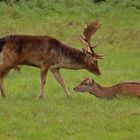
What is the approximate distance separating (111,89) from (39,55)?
1802 millimetres

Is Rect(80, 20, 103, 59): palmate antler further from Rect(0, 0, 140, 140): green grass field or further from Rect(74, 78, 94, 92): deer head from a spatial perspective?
Rect(0, 0, 140, 140): green grass field

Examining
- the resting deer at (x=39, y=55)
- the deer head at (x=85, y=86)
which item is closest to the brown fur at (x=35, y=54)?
the resting deer at (x=39, y=55)

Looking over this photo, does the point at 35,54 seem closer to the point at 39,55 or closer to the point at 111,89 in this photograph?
the point at 39,55

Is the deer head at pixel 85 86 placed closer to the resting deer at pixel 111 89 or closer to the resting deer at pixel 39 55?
the resting deer at pixel 111 89

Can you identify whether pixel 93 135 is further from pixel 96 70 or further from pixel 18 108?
pixel 96 70

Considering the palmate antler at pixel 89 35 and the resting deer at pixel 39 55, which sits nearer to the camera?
the resting deer at pixel 39 55

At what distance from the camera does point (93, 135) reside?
1114 cm

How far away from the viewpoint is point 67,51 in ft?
51.2

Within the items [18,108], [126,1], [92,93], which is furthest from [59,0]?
[18,108]

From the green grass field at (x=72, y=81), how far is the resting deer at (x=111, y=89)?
0.25 meters

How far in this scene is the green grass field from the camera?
11.4 metres

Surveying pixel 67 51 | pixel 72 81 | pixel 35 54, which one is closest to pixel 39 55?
pixel 35 54

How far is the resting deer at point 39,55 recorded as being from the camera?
14914mm

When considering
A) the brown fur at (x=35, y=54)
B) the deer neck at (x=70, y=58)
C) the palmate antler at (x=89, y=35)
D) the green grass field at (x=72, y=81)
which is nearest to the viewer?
the green grass field at (x=72, y=81)
